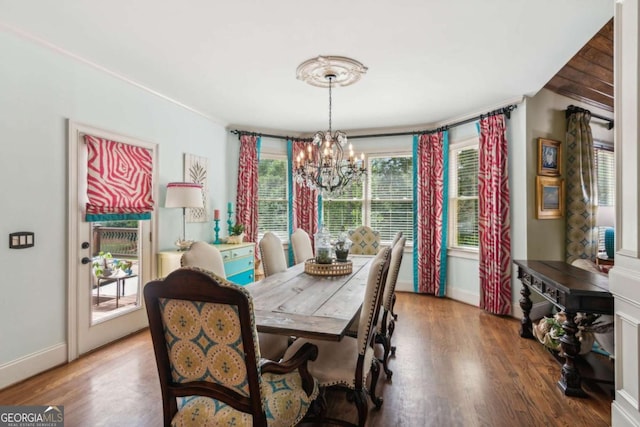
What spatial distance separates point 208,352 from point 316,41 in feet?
7.54

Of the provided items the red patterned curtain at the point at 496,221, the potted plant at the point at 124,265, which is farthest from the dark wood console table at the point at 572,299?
the potted plant at the point at 124,265

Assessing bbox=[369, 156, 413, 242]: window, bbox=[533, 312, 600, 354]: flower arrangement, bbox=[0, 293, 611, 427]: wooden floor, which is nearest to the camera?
bbox=[0, 293, 611, 427]: wooden floor

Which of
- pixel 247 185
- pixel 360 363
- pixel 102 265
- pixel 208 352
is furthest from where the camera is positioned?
pixel 247 185

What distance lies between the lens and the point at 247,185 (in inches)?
204

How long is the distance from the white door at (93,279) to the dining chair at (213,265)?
4.61 feet

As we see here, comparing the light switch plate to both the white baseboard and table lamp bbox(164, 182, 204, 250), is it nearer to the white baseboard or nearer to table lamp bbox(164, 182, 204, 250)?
the white baseboard

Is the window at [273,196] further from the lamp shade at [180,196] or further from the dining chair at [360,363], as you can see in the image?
the dining chair at [360,363]

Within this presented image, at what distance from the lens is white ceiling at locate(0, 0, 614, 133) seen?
7.06ft

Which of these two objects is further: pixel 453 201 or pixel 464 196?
pixel 453 201

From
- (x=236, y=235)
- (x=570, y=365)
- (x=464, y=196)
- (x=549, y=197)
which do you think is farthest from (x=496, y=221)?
(x=236, y=235)

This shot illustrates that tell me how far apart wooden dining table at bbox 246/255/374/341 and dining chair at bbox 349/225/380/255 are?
140 cm

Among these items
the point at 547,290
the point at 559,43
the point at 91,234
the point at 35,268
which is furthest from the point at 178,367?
the point at 559,43

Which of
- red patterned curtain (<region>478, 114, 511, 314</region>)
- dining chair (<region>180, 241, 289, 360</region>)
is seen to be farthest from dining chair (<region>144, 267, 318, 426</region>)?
red patterned curtain (<region>478, 114, 511, 314</region>)

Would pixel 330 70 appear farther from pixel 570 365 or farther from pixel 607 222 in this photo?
pixel 607 222
